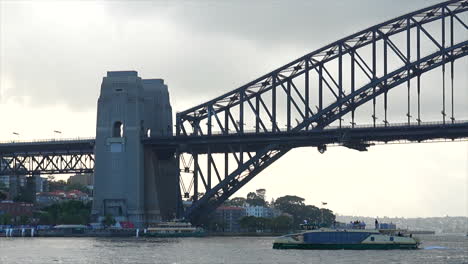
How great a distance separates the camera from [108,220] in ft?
631

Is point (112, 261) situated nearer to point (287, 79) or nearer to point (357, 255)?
point (357, 255)

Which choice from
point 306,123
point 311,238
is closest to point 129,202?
point 306,123

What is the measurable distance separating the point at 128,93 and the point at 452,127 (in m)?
55.9

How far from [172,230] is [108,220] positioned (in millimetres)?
12081

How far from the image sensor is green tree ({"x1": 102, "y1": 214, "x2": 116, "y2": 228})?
19150 centimetres

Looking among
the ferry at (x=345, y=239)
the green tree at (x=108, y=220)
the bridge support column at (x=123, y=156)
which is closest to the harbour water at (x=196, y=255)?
the ferry at (x=345, y=239)

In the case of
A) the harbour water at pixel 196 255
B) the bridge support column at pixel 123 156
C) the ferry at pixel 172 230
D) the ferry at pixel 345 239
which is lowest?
the harbour water at pixel 196 255

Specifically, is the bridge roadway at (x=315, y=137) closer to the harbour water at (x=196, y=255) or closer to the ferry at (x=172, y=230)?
the ferry at (x=172, y=230)

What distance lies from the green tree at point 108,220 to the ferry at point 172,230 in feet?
20.4

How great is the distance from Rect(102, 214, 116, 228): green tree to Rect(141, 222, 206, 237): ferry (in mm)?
6231

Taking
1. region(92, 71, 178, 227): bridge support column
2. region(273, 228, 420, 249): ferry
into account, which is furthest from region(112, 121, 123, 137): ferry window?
region(273, 228, 420, 249): ferry

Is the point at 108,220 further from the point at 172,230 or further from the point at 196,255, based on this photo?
the point at 196,255

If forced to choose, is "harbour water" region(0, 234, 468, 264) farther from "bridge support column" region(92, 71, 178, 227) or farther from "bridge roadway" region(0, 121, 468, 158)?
"bridge support column" region(92, 71, 178, 227)

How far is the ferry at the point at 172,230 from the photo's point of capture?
186750 mm
